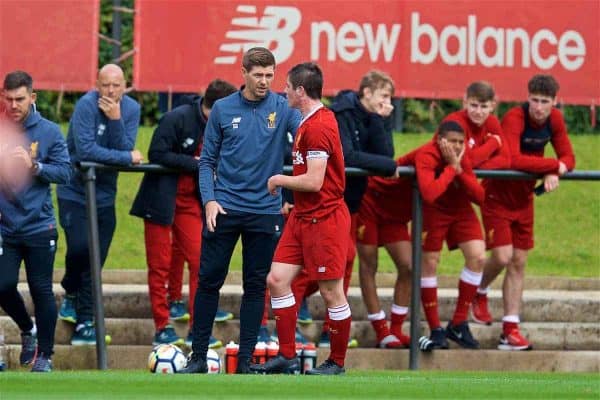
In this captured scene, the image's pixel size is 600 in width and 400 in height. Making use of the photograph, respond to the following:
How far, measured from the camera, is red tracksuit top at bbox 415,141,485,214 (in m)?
12.6

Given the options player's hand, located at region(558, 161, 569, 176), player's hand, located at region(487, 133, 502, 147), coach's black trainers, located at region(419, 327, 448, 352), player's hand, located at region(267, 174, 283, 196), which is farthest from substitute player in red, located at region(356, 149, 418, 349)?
player's hand, located at region(267, 174, 283, 196)

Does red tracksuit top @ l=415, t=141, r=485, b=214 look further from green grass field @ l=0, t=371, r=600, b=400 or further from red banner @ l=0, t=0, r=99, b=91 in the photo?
red banner @ l=0, t=0, r=99, b=91

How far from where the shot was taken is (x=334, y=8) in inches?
→ 591

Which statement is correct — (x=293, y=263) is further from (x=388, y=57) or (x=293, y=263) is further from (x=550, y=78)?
(x=388, y=57)

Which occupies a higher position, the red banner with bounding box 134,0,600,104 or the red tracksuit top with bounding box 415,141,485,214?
the red banner with bounding box 134,0,600,104

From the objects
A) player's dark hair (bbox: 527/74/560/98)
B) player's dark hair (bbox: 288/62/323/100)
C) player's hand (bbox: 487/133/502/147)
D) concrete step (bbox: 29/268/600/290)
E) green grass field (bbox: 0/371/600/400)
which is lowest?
green grass field (bbox: 0/371/600/400)

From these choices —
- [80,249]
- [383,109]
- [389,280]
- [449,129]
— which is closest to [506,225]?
[449,129]

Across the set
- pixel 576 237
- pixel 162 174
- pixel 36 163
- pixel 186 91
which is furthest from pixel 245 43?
pixel 576 237

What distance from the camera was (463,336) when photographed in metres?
13.1

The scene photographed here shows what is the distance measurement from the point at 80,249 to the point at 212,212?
6.83 feet

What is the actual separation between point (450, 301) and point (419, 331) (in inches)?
43.5

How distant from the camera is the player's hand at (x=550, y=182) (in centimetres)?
1302

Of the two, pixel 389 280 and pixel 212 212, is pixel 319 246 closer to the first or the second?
pixel 212 212

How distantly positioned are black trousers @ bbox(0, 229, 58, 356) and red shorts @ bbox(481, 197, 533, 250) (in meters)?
3.64
